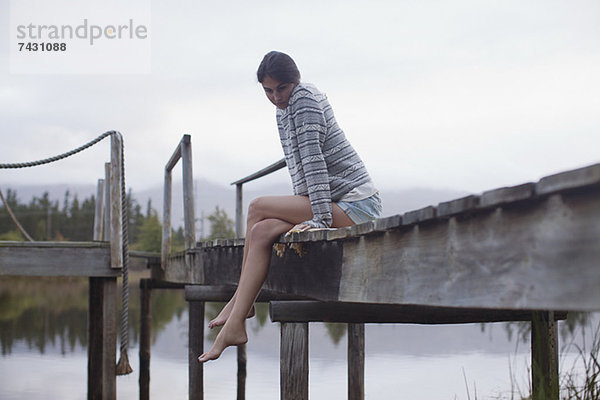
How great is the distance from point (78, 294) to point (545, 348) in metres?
28.2

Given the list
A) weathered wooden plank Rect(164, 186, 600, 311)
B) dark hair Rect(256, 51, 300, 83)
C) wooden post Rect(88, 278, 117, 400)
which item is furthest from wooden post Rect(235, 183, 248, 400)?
weathered wooden plank Rect(164, 186, 600, 311)

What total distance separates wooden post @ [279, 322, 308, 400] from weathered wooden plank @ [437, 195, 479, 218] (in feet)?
5.02

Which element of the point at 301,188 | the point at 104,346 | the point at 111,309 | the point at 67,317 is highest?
the point at 301,188

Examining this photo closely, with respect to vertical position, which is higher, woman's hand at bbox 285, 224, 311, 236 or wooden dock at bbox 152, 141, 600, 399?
woman's hand at bbox 285, 224, 311, 236

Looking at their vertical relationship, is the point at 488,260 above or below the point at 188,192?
below

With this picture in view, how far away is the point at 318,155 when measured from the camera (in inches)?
128

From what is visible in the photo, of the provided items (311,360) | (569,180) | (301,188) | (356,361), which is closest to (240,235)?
(356,361)

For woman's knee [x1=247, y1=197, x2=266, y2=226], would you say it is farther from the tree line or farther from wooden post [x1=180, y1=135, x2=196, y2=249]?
the tree line

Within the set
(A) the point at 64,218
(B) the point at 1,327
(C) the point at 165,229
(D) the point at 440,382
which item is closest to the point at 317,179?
(C) the point at 165,229

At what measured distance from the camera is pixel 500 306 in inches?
73.8

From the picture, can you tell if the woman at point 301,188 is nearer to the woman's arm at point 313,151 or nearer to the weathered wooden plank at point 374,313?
the woman's arm at point 313,151

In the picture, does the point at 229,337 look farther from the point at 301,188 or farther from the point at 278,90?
the point at 278,90

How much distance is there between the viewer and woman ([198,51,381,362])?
10.6ft

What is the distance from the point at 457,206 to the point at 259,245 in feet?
4.79
